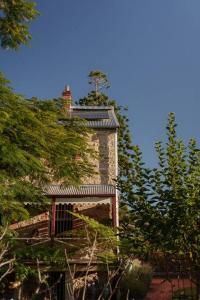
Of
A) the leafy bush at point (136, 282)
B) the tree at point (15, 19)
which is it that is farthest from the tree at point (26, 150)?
the leafy bush at point (136, 282)

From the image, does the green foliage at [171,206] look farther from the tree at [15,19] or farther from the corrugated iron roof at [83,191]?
the corrugated iron roof at [83,191]

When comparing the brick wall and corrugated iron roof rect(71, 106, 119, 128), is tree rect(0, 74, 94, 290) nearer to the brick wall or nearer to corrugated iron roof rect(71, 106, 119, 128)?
the brick wall

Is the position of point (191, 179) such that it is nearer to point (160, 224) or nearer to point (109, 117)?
point (160, 224)

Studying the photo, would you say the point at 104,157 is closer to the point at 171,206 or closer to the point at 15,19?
the point at 15,19

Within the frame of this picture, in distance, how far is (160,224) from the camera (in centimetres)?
809

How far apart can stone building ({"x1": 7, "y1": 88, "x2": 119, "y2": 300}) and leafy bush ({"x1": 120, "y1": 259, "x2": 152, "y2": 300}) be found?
314 centimetres

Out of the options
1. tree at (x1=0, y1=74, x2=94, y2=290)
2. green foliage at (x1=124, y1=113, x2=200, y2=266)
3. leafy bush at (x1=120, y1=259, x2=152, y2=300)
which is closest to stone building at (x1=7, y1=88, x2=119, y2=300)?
tree at (x1=0, y1=74, x2=94, y2=290)

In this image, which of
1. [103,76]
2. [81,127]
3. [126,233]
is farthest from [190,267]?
[103,76]

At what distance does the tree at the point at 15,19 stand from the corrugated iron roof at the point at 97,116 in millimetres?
10126

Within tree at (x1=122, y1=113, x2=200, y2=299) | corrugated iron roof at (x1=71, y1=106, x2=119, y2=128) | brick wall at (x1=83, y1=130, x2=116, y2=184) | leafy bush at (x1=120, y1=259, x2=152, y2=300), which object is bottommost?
leafy bush at (x1=120, y1=259, x2=152, y2=300)

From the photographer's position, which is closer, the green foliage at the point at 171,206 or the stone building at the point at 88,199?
the green foliage at the point at 171,206

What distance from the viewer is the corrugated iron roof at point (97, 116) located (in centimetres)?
2483

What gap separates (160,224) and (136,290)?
13.5m

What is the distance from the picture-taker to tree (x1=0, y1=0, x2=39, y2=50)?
14492mm
